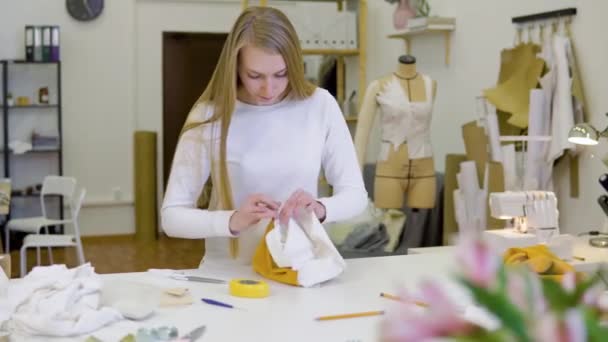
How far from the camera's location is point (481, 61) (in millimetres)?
5590

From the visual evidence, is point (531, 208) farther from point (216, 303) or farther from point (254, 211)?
point (216, 303)

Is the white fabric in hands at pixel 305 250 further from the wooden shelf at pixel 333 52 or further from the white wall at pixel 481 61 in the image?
the wooden shelf at pixel 333 52

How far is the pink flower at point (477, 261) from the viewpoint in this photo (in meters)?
0.66

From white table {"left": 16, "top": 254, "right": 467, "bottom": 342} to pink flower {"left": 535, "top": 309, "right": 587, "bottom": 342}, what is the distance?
29.7 inches

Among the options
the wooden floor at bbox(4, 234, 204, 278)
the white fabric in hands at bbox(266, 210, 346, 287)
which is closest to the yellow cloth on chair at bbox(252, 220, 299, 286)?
the white fabric in hands at bbox(266, 210, 346, 287)

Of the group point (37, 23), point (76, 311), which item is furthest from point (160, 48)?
point (76, 311)

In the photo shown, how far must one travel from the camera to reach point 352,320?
5.87 feet

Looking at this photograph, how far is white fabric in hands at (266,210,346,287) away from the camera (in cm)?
210

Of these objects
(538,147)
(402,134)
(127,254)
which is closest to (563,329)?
(538,147)

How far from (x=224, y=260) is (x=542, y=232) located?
1054mm

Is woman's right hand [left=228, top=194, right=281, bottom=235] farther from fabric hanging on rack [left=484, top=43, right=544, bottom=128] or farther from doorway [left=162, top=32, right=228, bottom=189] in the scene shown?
doorway [left=162, top=32, right=228, bottom=189]

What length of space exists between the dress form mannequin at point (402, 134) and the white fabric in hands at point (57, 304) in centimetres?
321

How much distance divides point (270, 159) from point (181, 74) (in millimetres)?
6899

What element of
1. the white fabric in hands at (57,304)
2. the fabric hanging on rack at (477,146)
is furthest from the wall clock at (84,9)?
the white fabric in hands at (57,304)
